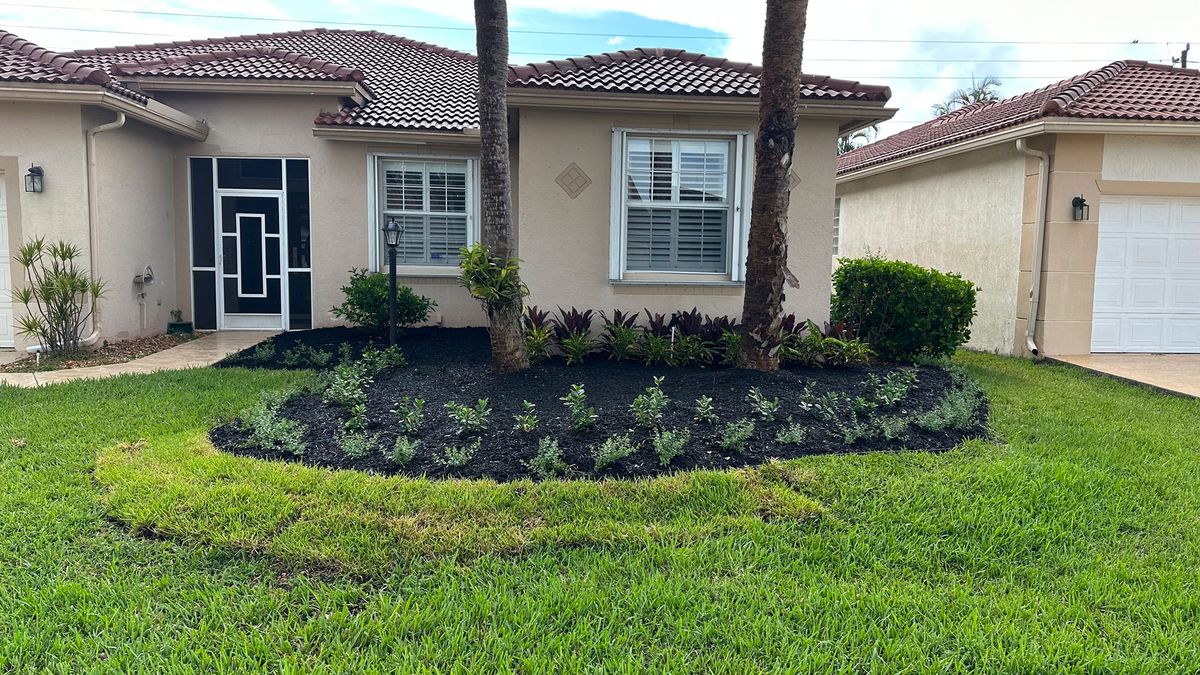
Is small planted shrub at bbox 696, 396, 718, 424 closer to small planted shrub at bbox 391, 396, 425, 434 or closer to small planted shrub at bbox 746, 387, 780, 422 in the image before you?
small planted shrub at bbox 746, 387, 780, 422

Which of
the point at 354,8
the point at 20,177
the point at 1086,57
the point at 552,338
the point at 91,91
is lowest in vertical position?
the point at 552,338

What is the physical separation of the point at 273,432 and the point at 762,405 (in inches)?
148

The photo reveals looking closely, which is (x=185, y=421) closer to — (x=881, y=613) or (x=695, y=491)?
(x=695, y=491)

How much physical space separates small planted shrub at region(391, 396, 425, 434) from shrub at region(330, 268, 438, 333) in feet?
13.8

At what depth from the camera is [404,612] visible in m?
3.34

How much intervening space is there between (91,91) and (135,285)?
2877mm

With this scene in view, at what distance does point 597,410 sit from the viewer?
6.28m

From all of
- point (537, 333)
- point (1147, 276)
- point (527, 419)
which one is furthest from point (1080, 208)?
point (527, 419)

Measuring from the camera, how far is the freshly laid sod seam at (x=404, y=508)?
3.96 meters

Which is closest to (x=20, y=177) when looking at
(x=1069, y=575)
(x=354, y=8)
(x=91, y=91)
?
(x=91, y=91)

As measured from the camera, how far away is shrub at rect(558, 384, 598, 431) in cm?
568

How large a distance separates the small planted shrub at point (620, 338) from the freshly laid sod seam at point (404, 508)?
3.55m

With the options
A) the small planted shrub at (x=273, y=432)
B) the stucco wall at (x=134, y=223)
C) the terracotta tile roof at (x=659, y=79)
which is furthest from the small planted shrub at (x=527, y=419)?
the stucco wall at (x=134, y=223)

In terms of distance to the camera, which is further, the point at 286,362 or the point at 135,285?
the point at 135,285
